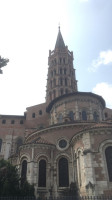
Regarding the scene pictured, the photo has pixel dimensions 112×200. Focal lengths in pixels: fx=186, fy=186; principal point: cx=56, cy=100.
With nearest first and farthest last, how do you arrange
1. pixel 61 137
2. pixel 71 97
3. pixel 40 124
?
pixel 61 137 < pixel 71 97 < pixel 40 124

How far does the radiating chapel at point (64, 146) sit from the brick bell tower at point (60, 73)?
7.57m

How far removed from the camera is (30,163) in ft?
62.1

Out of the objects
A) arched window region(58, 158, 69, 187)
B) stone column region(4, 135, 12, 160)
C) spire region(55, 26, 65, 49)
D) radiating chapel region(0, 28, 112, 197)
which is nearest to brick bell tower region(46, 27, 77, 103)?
spire region(55, 26, 65, 49)

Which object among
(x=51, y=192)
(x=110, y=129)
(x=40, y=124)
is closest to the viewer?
(x=110, y=129)

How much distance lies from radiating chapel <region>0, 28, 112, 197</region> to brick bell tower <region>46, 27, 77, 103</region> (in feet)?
24.8

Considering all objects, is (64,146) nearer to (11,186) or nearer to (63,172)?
(63,172)

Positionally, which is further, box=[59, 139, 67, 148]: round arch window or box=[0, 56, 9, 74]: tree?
box=[59, 139, 67, 148]: round arch window

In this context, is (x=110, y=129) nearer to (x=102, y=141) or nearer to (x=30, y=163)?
(x=102, y=141)

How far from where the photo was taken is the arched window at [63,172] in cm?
1902

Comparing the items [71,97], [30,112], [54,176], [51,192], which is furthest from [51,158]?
[30,112]

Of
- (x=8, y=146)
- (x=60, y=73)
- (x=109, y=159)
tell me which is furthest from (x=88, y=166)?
(x=60, y=73)

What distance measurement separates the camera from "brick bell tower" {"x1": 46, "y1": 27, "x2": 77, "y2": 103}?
4162 cm

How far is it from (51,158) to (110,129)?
24.4 feet

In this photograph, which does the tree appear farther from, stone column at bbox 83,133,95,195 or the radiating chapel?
stone column at bbox 83,133,95,195
